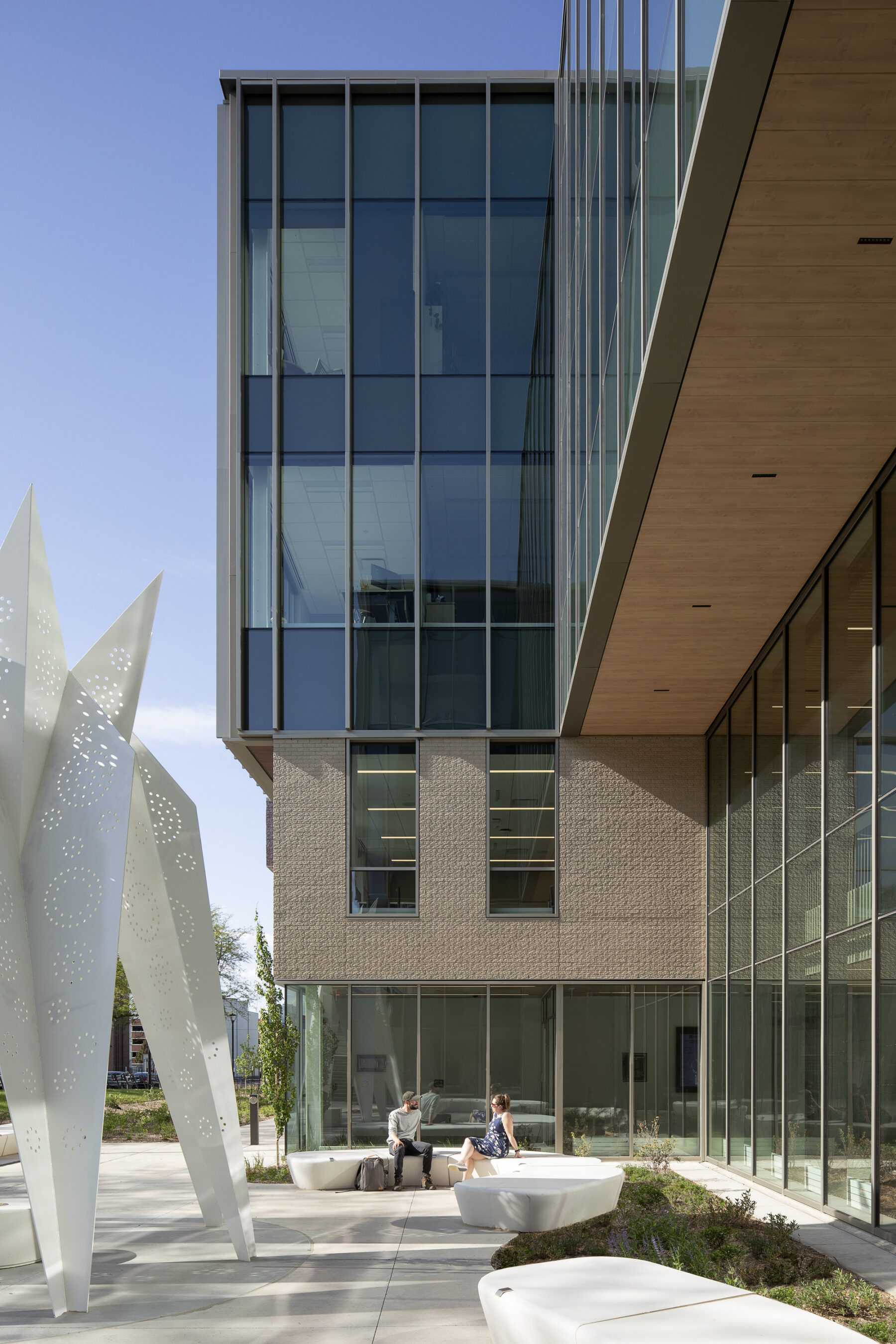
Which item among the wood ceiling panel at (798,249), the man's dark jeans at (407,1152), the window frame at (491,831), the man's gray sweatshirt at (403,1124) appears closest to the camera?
the wood ceiling panel at (798,249)

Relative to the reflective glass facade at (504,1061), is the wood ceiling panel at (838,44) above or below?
above

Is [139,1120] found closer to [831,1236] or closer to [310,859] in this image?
[310,859]

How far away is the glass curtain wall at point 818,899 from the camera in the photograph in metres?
12.3

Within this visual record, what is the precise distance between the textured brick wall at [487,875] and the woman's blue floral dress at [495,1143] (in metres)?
5.56

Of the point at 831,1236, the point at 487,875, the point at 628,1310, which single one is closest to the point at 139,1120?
the point at 487,875

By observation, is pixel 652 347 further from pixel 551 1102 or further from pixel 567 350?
pixel 551 1102

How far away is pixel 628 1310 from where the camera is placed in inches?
253

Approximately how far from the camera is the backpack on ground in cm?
1650

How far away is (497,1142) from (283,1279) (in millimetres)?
6393

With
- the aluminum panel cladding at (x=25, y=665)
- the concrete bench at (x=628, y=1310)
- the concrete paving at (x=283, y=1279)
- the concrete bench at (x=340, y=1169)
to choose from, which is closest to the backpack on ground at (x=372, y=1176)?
the concrete bench at (x=340, y=1169)

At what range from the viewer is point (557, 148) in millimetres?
23547

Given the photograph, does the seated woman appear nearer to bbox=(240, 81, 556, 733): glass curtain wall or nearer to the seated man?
the seated man

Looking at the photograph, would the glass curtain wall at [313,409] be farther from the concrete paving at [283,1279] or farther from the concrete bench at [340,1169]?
the concrete paving at [283,1279]

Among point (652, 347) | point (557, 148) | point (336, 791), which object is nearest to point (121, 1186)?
point (336, 791)
